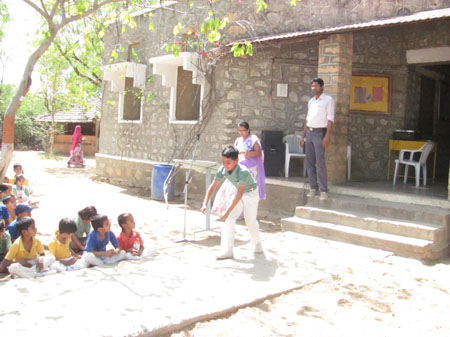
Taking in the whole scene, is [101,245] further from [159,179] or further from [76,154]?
[76,154]

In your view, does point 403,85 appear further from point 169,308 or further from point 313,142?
point 169,308

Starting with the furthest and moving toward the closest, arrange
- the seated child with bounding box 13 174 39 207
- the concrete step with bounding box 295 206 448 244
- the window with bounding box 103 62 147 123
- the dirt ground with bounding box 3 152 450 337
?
1. the window with bounding box 103 62 147 123
2. the seated child with bounding box 13 174 39 207
3. the concrete step with bounding box 295 206 448 244
4. the dirt ground with bounding box 3 152 450 337

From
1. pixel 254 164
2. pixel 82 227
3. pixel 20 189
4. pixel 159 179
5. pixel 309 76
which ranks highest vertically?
pixel 309 76

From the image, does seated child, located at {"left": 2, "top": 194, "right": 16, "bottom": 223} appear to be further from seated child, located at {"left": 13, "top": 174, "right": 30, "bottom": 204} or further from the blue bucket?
the blue bucket

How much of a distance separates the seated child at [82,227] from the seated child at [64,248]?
491mm

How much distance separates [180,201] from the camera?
1075 centimetres

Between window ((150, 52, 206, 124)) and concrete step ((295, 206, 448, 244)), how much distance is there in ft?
14.6

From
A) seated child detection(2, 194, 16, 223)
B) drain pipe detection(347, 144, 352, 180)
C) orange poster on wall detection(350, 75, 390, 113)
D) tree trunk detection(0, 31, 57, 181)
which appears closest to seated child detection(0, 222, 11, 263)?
seated child detection(2, 194, 16, 223)

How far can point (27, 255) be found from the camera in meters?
4.88

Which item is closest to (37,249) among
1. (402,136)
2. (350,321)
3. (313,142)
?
(350,321)

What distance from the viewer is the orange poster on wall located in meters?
9.61

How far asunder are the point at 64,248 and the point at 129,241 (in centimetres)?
80

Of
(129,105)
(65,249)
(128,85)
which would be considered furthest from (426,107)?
(65,249)

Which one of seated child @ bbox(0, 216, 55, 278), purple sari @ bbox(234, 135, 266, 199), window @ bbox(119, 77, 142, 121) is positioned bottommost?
seated child @ bbox(0, 216, 55, 278)
